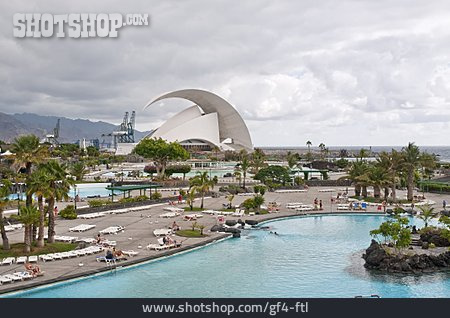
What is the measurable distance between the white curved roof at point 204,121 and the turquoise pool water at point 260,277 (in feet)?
272

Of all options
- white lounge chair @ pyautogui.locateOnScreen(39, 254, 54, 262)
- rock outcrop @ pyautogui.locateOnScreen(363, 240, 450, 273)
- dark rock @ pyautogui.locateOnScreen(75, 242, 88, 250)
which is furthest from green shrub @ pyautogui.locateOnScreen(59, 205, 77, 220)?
rock outcrop @ pyautogui.locateOnScreen(363, 240, 450, 273)

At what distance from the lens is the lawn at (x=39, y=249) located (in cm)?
1886

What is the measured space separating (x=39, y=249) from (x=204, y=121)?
8927cm

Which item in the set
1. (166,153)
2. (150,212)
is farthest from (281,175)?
(150,212)

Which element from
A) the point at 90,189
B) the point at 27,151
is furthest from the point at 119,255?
the point at 90,189

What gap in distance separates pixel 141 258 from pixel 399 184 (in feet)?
120

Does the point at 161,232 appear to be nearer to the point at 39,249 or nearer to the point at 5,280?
the point at 39,249

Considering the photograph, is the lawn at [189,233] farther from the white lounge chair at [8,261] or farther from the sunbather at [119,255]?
the white lounge chair at [8,261]

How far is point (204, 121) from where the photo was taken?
108 metres

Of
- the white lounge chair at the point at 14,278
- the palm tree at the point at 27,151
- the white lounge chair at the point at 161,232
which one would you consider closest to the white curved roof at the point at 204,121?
the white lounge chair at the point at 161,232

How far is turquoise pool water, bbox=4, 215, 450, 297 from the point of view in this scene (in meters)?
15.7

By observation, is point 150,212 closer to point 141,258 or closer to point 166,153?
point 141,258

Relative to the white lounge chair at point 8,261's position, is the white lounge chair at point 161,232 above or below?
above

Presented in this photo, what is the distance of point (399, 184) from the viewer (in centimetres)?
4875
